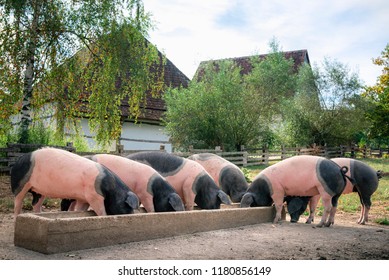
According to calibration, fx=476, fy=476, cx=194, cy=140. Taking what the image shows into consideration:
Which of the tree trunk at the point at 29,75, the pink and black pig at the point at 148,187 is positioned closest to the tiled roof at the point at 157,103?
the tree trunk at the point at 29,75

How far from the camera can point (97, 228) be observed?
437 centimetres

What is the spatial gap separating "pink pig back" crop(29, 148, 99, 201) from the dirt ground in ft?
2.15

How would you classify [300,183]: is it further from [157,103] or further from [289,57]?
[289,57]

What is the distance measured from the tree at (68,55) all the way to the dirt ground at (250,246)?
5.63m

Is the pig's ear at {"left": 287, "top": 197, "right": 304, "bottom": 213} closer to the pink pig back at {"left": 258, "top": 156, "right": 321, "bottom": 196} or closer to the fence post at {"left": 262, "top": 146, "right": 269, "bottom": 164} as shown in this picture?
the pink pig back at {"left": 258, "top": 156, "right": 321, "bottom": 196}

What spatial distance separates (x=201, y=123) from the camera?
62.7 feet

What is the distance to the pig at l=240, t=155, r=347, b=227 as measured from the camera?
6.71 meters

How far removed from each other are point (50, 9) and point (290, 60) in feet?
75.0

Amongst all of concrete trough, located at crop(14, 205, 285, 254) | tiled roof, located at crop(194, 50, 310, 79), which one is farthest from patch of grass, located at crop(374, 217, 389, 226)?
tiled roof, located at crop(194, 50, 310, 79)

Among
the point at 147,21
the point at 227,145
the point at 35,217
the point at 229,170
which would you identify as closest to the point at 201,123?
the point at 227,145

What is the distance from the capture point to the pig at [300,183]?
22.0 ft

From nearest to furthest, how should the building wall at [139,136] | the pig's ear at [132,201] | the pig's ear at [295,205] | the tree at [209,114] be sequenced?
the pig's ear at [132,201] → the pig's ear at [295,205] → the building wall at [139,136] → the tree at [209,114]

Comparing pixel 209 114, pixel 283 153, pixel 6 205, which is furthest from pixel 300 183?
pixel 283 153

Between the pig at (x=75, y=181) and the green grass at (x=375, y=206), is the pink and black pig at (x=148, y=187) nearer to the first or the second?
the pig at (x=75, y=181)
